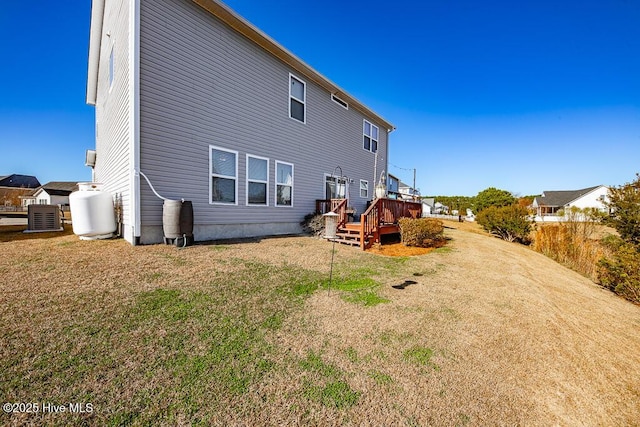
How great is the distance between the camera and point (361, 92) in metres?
16.1

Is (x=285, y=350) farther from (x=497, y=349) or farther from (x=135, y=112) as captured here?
(x=135, y=112)

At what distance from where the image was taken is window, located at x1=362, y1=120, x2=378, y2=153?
13.7m

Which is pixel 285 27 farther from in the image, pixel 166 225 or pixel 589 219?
pixel 589 219

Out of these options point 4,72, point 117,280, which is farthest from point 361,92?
point 4,72

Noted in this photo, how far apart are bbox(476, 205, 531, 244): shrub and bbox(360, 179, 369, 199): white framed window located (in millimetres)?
8028

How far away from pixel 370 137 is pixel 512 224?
367 inches

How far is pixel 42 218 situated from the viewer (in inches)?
319

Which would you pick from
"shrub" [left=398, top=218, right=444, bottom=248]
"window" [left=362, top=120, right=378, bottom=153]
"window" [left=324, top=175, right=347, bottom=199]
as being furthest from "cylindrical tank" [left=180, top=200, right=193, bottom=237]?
"window" [left=362, top=120, right=378, bottom=153]

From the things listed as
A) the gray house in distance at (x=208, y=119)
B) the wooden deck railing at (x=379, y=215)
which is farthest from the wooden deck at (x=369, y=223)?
the gray house in distance at (x=208, y=119)

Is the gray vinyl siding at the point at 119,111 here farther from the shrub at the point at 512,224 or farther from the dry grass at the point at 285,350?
the shrub at the point at 512,224

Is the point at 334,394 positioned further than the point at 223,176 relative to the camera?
No

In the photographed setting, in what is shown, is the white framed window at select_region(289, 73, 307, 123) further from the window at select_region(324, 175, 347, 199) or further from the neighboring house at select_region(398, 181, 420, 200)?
the neighboring house at select_region(398, 181, 420, 200)

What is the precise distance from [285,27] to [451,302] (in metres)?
12.0

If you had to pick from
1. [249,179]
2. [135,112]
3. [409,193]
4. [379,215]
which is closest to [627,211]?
[379,215]
